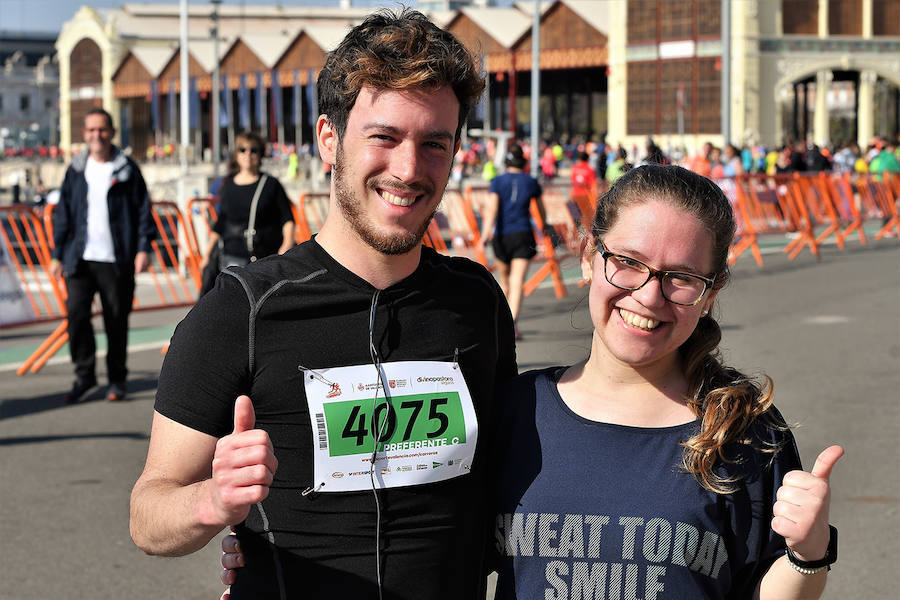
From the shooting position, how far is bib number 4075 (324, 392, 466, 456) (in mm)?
2418

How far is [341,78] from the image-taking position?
2521 millimetres

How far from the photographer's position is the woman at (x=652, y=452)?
236 cm

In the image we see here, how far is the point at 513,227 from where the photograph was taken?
11.7 m

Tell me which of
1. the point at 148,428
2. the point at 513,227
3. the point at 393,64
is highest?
the point at 393,64

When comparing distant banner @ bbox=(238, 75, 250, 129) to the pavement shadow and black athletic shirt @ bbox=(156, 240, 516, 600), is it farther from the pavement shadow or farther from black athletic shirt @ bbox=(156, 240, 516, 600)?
black athletic shirt @ bbox=(156, 240, 516, 600)

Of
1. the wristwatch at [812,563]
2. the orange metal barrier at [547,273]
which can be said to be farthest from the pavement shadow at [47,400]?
the wristwatch at [812,563]

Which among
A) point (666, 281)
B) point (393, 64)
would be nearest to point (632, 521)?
point (666, 281)

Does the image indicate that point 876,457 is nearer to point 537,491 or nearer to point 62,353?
point 537,491

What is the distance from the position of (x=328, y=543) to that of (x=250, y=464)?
1.26 ft

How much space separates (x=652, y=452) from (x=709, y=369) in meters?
0.24

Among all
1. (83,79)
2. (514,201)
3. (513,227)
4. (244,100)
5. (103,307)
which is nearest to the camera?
(103,307)

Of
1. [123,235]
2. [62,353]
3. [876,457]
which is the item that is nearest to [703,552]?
[876,457]

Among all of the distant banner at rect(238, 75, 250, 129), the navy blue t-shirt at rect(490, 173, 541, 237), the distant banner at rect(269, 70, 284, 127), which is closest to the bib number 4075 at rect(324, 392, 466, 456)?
the navy blue t-shirt at rect(490, 173, 541, 237)

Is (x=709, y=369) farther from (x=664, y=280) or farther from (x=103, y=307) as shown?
(x=103, y=307)
